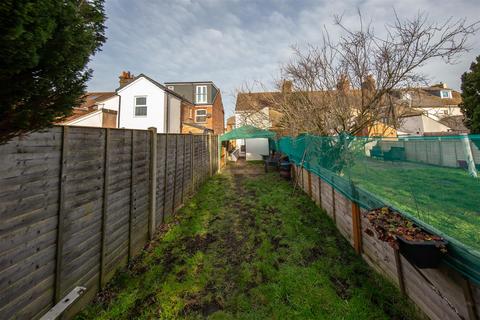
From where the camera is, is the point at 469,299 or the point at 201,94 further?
the point at 201,94

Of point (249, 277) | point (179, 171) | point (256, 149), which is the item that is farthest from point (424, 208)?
point (256, 149)

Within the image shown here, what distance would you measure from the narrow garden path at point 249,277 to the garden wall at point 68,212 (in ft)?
1.80

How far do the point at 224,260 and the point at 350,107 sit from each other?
5.32m

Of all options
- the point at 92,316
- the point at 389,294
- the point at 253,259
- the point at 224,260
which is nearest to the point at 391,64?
the point at 389,294

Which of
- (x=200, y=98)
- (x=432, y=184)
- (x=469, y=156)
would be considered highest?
(x=200, y=98)

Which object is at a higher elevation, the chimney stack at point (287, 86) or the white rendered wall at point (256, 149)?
the chimney stack at point (287, 86)

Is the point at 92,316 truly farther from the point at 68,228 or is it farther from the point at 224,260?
the point at 224,260

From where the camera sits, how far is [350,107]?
19.0ft

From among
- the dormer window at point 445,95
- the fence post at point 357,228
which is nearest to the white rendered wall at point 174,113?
the fence post at point 357,228

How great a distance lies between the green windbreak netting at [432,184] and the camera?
184 centimetres

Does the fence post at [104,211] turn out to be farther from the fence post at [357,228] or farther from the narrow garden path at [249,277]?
the fence post at [357,228]

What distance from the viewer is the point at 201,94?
81.1ft

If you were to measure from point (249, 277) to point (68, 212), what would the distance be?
257 cm

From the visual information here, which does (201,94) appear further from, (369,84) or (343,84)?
(369,84)
